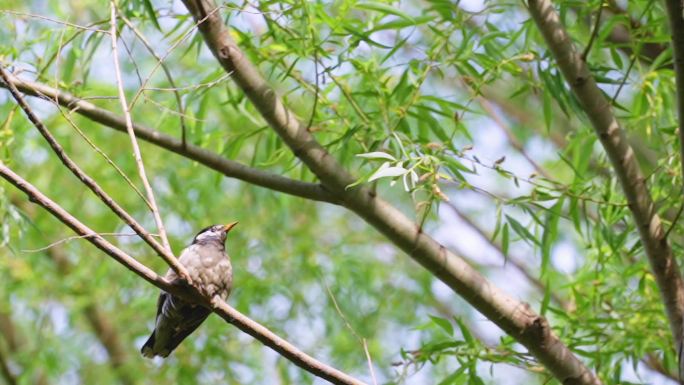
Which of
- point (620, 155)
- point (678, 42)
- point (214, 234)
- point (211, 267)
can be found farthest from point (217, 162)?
point (678, 42)

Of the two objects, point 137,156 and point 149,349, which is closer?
point 137,156

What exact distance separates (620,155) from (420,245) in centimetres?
69

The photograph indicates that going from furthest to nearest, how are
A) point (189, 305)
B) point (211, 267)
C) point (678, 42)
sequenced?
point (211, 267) < point (189, 305) < point (678, 42)

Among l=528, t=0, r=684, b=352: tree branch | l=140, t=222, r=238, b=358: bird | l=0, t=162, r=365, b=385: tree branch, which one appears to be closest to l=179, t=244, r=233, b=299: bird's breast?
l=140, t=222, r=238, b=358: bird

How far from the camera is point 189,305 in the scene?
128 inches

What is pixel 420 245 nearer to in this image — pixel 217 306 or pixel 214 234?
pixel 217 306

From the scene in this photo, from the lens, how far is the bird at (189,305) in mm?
3344

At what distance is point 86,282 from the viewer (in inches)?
241

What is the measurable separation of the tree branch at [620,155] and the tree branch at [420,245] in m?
0.41

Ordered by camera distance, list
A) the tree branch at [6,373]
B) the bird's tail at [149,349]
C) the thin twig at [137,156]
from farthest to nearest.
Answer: the tree branch at [6,373], the bird's tail at [149,349], the thin twig at [137,156]

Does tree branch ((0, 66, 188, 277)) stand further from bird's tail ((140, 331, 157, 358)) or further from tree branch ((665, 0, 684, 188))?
tree branch ((665, 0, 684, 188))

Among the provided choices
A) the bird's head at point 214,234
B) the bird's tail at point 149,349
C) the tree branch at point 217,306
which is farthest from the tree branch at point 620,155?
the bird's tail at point 149,349

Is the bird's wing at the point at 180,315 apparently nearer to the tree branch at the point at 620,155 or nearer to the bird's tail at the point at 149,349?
the bird's tail at the point at 149,349

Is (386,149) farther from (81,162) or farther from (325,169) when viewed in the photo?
(81,162)
